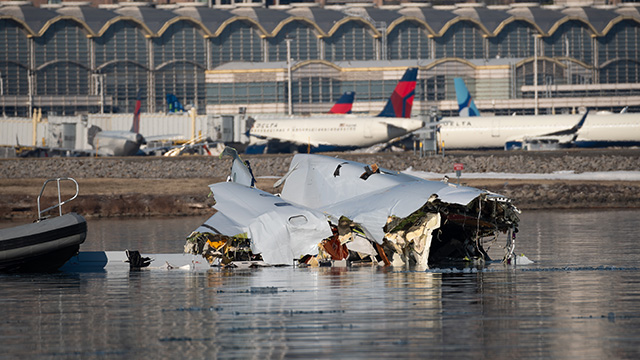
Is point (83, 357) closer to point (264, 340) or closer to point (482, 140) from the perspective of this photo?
point (264, 340)

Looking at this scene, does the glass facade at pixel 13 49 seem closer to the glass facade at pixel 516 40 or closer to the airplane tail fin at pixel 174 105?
the airplane tail fin at pixel 174 105

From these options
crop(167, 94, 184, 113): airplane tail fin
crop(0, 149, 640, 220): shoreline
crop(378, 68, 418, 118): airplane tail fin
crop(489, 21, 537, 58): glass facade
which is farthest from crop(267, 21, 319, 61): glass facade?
crop(0, 149, 640, 220): shoreline

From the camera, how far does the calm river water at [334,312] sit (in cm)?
1438

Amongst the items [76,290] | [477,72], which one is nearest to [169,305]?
[76,290]

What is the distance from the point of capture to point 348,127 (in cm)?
10088

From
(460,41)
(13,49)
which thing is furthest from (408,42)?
(13,49)

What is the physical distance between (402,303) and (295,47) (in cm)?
14496

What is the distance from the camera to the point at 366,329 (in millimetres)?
16016

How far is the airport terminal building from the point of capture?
14512 centimetres

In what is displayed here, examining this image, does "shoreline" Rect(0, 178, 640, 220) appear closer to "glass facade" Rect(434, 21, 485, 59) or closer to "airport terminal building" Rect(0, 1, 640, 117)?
"airport terminal building" Rect(0, 1, 640, 117)

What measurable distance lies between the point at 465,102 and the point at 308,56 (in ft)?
141

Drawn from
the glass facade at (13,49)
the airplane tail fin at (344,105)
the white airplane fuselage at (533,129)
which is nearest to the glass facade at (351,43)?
the airplane tail fin at (344,105)

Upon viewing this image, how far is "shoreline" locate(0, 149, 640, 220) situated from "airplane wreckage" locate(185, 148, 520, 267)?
26758 mm

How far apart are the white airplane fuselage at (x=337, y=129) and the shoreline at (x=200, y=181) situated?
719 inches
